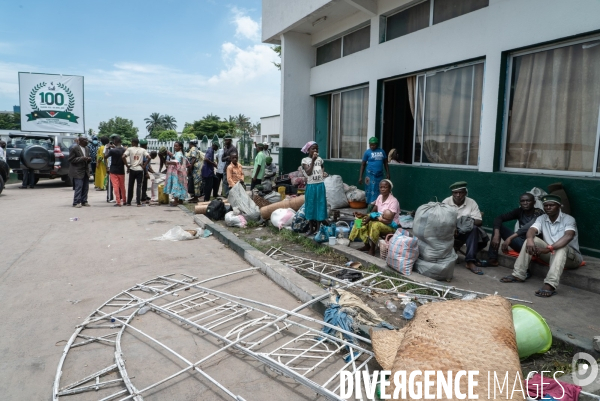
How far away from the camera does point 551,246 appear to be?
14.3ft

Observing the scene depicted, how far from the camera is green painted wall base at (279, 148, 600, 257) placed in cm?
535

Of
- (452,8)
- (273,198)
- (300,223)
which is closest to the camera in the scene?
(300,223)

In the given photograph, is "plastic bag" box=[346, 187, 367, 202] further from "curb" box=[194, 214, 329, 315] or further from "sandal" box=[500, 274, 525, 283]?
"sandal" box=[500, 274, 525, 283]

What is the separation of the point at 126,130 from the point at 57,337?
72.8 meters

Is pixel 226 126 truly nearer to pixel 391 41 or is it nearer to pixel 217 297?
pixel 391 41

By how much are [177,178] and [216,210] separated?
2.50 metres

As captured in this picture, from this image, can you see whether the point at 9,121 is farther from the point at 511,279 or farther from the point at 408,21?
the point at 511,279

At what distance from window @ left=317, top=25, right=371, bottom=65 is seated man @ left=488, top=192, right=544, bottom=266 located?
6351 mm

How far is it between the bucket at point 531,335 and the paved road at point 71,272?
74.8 inches

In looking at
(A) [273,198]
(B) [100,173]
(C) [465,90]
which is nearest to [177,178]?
(A) [273,198]

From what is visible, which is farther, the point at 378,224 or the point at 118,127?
the point at 118,127

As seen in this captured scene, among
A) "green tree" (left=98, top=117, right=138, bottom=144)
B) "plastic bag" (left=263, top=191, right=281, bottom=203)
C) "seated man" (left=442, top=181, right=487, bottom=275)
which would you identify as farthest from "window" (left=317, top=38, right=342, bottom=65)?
"green tree" (left=98, top=117, right=138, bottom=144)

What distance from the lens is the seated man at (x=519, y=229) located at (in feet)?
16.8

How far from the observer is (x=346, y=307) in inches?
141
